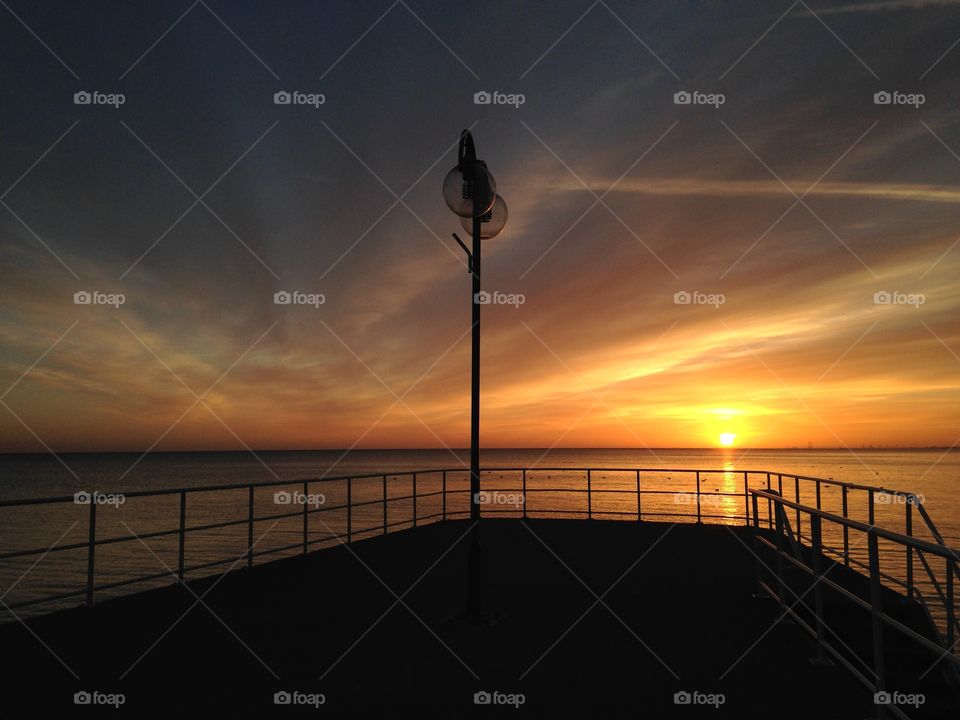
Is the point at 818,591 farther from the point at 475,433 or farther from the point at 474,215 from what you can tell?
the point at 474,215

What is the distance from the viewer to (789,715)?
4.08 metres

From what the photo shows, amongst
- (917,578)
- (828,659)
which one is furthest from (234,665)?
(917,578)

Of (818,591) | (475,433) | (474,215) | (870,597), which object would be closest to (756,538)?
(818,591)

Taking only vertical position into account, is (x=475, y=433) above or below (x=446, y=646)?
above

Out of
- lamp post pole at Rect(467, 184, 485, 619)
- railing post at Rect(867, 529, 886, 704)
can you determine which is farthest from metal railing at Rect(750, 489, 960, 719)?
lamp post pole at Rect(467, 184, 485, 619)

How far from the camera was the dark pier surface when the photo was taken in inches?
173

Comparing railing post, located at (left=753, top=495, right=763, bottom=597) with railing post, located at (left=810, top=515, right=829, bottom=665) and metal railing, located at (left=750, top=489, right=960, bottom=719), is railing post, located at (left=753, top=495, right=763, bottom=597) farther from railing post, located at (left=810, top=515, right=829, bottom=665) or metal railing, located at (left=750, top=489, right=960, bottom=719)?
railing post, located at (left=810, top=515, right=829, bottom=665)

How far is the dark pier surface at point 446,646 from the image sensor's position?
4.39m

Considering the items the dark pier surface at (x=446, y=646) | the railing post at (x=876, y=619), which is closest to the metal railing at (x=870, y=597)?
the railing post at (x=876, y=619)

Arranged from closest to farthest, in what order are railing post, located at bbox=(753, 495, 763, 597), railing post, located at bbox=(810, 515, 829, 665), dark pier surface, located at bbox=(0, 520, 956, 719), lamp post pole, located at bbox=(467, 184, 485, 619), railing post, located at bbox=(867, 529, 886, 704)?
railing post, located at bbox=(867, 529, 886, 704) → dark pier surface, located at bbox=(0, 520, 956, 719) → railing post, located at bbox=(810, 515, 829, 665) → lamp post pole, located at bbox=(467, 184, 485, 619) → railing post, located at bbox=(753, 495, 763, 597)

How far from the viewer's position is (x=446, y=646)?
221 inches

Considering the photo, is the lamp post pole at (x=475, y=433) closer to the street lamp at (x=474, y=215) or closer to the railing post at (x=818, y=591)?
the street lamp at (x=474, y=215)

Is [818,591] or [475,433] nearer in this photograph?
[818,591]

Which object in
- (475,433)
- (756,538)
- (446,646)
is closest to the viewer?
(446,646)
